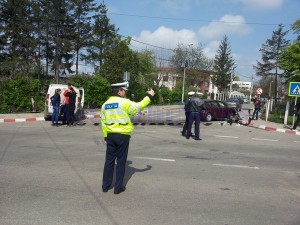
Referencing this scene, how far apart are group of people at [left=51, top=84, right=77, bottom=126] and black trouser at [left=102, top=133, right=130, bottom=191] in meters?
10.7

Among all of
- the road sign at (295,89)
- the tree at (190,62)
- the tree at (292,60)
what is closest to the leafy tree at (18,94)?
the road sign at (295,89)

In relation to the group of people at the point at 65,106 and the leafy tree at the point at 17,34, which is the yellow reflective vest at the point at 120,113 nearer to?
the group of people at the point at 65,106

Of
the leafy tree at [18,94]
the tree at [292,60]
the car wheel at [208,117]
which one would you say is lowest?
the car wheel at [208,117]

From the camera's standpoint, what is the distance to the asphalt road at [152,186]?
4.88 meters

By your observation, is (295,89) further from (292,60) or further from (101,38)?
(101,38)

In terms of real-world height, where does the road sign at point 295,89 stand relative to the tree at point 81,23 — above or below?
below

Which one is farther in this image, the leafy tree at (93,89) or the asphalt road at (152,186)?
the leafy tree at (93,89)

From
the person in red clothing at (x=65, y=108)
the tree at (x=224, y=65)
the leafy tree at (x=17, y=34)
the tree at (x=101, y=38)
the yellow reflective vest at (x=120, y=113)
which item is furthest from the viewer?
the tree at (x=224, y=65)

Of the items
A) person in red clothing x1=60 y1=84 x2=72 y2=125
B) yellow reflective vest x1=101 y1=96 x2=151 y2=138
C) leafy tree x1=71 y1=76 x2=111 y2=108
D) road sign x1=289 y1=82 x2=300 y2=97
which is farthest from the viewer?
leafy tree x1=71 y1=76 x2=111 y2=108

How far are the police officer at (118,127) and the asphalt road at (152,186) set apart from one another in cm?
29

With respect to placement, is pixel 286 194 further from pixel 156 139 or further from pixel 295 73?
pixel 295 73

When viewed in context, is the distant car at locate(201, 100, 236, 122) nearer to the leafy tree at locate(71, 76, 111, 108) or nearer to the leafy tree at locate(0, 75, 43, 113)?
the leafy tree at locate(71, 76, 111, 108)

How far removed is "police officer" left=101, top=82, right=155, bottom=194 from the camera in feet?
19.1

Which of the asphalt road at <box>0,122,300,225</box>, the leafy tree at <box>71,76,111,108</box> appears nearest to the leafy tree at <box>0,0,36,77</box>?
the leafy tree at <box>71,76,111,108</box>
